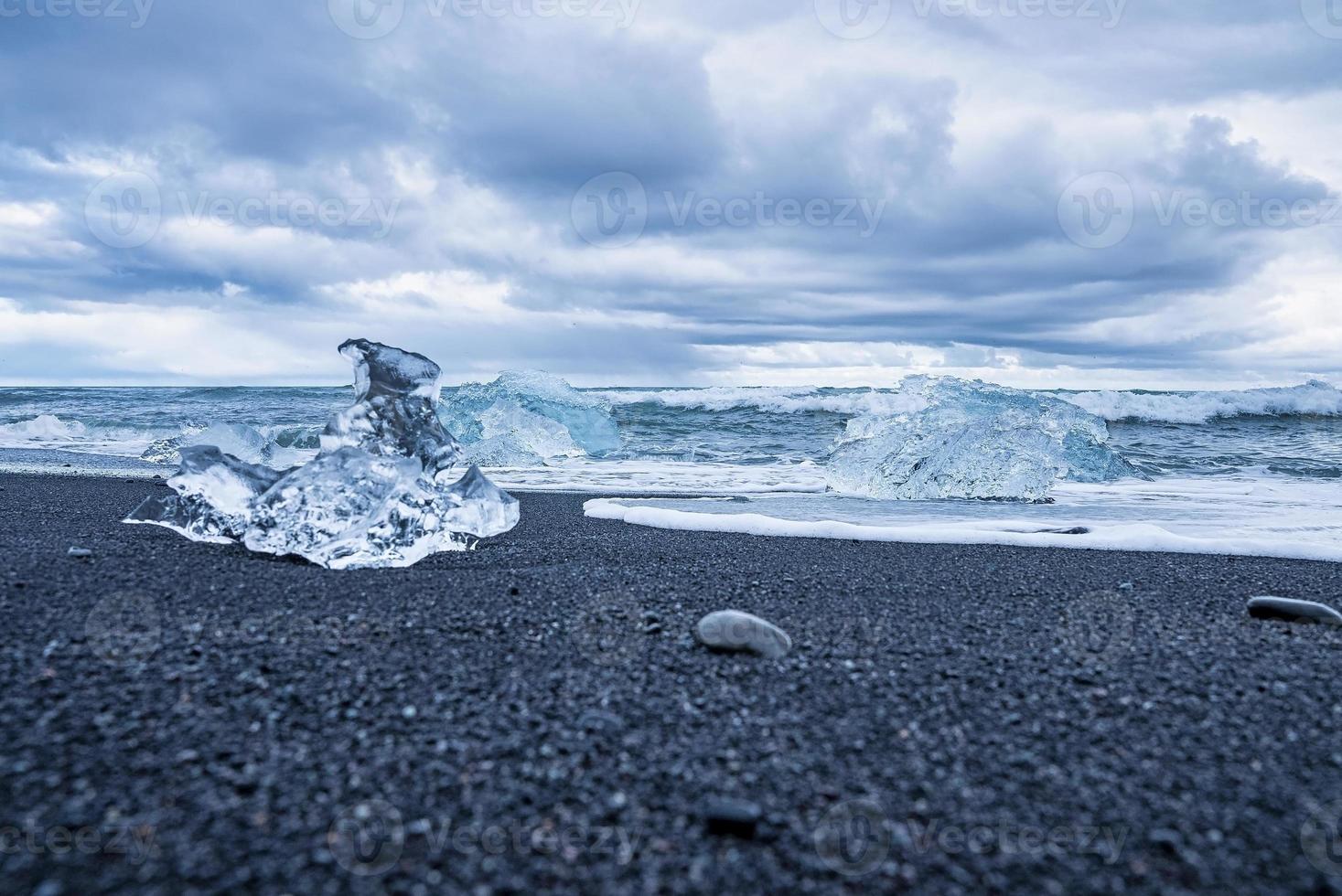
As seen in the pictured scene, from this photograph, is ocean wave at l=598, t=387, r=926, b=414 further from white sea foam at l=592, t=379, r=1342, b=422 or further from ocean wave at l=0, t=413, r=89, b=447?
ocean wave at l=0, t=413, r=89, b=447

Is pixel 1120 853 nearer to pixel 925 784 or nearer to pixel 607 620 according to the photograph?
pixel 925 784

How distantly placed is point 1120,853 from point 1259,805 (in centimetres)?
40

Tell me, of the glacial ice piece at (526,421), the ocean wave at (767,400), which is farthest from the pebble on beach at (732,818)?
the ocean wave at (767,400)

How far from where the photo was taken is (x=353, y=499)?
4016 millimetres

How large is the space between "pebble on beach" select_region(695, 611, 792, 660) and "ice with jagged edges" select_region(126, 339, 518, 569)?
1.79 metres

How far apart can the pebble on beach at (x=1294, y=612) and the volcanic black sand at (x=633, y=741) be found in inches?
3.5

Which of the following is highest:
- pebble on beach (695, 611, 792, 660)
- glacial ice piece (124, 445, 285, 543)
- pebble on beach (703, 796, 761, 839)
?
glacial ice piece (124, 445, 285, 543)

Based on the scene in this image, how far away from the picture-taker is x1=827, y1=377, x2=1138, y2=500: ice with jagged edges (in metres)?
8.34

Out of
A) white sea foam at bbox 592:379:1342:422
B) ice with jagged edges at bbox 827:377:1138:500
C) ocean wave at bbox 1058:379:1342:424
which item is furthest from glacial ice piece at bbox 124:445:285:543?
ocean wave at bbox 1058:379:1342:424

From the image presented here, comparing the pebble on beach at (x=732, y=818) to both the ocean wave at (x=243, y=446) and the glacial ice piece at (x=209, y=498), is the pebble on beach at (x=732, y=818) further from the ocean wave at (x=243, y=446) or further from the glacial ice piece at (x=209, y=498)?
the ocean wave at (x=243, y=446)

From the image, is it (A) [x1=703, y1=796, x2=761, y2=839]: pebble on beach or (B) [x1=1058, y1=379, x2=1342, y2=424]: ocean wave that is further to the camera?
(B) [x1=1058, y1=379, x2=1342, y2=424]: ocean wave

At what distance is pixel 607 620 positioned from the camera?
9.59 ft

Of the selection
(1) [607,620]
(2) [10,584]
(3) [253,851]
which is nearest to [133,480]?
(2) [10,584]

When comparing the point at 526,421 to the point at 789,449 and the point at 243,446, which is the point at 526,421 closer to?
the point at 789,449
